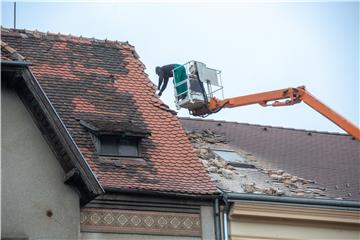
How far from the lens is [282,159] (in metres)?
27.7

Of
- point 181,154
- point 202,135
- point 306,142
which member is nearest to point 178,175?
point 181,154

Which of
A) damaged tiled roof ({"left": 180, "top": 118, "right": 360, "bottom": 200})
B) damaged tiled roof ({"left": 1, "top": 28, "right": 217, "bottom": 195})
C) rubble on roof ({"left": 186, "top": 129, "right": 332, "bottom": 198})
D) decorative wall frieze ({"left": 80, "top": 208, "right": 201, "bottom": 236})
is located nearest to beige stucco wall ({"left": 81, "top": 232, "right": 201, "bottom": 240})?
decorative wall frieze ({"left": 80, "top": 208, "right": 201, "bottom": 236})

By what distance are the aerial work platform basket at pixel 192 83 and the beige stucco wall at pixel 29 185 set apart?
10697 mm

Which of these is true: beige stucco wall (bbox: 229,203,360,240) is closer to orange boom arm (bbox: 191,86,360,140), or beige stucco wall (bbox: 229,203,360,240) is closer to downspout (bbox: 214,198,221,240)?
downspout (bbox: 214,198,221,240)

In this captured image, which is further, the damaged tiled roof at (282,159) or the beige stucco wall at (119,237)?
the damaged tiled roof at (282,159)

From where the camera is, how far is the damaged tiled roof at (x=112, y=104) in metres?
22.2

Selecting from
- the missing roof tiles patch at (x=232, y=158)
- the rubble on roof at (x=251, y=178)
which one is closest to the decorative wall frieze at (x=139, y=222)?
the rubble on roof at (x=251, y=178)

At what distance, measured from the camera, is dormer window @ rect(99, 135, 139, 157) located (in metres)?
22.8

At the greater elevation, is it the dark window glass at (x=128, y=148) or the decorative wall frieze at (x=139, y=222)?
the dark window glass at (x=128, y=148)

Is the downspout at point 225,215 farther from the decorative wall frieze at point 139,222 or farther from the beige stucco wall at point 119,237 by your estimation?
the beige stucco wall at point 119,237

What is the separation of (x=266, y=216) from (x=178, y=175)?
198 centimetres

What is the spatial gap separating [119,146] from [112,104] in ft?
4.85

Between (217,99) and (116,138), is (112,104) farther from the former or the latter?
(217,99)

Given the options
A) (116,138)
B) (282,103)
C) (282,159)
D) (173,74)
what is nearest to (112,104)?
(116,138)
